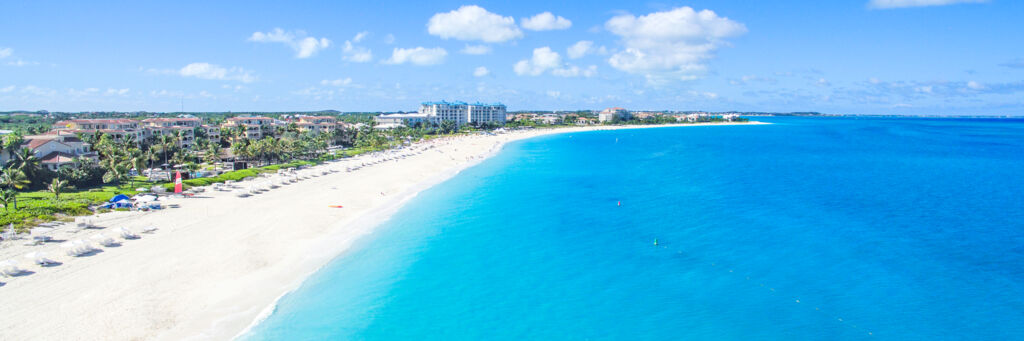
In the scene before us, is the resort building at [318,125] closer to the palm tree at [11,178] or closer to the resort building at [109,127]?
the resort building at [109,127]

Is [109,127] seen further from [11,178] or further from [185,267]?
[185,267]

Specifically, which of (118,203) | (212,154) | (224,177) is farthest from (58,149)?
(118,203)

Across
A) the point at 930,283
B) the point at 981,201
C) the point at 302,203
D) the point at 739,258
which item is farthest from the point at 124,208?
the point at 981,201

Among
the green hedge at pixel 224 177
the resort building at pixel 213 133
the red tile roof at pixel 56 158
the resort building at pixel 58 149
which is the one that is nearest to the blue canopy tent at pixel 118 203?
the green hedge at pixel 224 177

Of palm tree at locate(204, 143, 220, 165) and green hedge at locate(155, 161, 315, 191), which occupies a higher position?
palm tree at locate(204, 143, 220, 165)

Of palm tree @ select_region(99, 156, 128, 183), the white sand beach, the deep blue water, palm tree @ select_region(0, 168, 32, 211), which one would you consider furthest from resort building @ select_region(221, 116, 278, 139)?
the deep blue water

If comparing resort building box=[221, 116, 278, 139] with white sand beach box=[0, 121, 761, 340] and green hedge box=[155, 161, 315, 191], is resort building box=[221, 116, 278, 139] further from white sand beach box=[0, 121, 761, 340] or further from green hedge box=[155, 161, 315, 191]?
white sand beach box=[0, 121, 761, 340]
